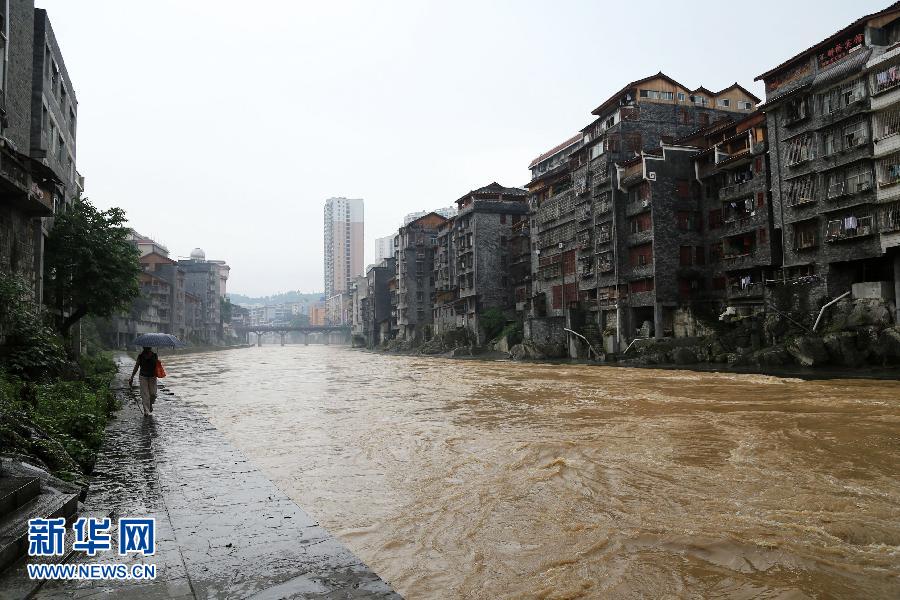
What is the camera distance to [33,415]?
9.95 m

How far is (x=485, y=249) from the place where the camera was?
72.3 m

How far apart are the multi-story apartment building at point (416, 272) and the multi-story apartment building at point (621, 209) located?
3569 cm

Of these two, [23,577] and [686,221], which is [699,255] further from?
[23,577]

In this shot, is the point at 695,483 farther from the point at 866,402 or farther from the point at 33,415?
the point at 866,402

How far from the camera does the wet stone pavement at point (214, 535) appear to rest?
457 cm

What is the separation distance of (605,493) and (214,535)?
580 cm

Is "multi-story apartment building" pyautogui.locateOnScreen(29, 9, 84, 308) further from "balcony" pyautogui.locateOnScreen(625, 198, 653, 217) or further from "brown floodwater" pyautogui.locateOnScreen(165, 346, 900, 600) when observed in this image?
"balcony" pyautogui.locateOnScreen(625, 198, 653, 217)

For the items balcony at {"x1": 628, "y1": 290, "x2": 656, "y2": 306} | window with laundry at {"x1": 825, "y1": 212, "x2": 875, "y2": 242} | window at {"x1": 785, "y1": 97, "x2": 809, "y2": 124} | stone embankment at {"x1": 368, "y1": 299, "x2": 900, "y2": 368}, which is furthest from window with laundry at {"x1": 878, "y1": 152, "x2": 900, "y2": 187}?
balcony at {"x1": 628, "y1": 290, "x2": 656, "y2": 306}

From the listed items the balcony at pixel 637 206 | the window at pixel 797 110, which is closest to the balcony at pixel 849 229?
the window at pixel 797 110

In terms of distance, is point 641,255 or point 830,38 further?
point 641,255

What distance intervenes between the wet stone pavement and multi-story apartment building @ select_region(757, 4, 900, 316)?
3503 centimetres

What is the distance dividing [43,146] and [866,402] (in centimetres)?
3694

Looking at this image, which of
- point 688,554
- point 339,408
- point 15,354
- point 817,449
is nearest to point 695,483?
point 688,554

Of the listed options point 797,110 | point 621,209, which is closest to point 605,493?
point 797,110
